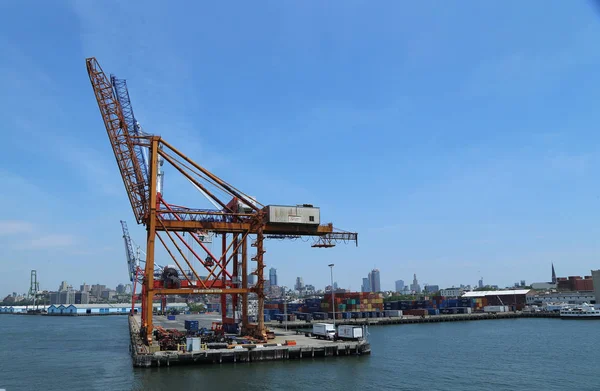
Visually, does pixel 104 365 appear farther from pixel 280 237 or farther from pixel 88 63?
pixel 88 63

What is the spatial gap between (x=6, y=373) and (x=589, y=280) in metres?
194

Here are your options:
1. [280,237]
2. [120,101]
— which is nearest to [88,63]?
[120,101]

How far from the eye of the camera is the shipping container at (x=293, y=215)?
49.7 meters

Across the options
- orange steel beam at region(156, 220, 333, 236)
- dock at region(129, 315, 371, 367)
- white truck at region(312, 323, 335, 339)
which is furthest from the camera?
white truck at region(312, 323, 335, 339)

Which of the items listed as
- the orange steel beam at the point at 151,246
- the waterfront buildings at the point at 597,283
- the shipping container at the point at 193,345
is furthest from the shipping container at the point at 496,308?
the orange steel beam at the point at 151,246

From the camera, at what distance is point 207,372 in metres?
38.7

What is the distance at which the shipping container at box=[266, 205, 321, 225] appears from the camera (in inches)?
1955

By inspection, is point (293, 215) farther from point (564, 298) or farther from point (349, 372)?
point (564, 298)

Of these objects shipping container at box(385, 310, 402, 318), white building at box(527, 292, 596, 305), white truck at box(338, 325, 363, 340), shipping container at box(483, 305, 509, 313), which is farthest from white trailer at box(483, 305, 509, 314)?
white truck at box(338, 325, 363, 340)

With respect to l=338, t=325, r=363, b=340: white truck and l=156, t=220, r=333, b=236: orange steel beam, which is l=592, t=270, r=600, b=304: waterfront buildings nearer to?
l=338, t=325, r=363, b=340: white truck

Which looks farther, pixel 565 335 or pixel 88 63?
pixel 565 335

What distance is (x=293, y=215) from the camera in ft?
166

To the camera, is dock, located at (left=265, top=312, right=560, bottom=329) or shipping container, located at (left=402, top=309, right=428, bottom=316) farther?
shipping container, located at (left=402, top=309, right=428, bottom=316)

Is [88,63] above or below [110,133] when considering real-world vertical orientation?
above
